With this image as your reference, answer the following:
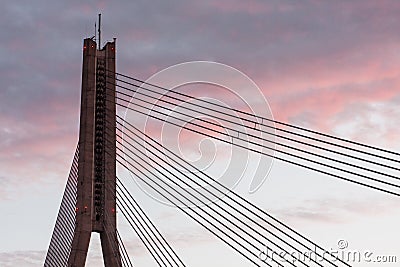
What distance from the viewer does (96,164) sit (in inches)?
1727

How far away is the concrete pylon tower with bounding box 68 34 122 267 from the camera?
141 ft

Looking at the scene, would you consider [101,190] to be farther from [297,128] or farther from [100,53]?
[297,128]

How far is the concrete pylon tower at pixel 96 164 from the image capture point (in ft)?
141

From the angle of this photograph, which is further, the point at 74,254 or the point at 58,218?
the point at 58,218

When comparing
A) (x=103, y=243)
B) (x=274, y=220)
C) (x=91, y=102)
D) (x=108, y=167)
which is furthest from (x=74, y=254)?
(x=274, y=220)

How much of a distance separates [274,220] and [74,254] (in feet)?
36.5

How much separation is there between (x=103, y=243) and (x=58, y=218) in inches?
199

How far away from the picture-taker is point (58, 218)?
47438mm

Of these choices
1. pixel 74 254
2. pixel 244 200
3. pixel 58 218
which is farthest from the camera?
pixel 58 218

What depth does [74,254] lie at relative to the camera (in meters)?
42.9

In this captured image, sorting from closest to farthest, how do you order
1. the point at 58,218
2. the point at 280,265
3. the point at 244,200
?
the point at 280,265, the point at 244,200, the point at 58,218

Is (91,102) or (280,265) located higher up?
(91,102)

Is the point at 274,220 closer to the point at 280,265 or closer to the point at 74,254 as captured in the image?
the point at 280,265

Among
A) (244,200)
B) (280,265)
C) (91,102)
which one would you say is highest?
(91,102)
